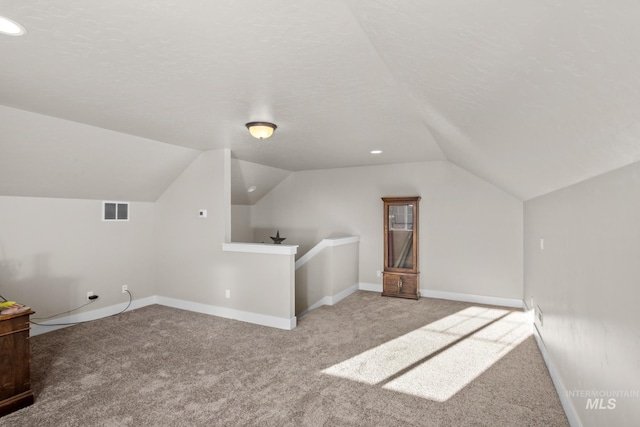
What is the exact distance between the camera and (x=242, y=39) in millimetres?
1722

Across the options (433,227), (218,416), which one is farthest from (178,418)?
(433,227)

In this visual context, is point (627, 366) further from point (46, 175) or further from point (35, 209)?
point (35, 209)

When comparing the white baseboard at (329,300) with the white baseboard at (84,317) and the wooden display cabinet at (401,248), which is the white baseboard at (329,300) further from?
the white baseboard at (84,317)

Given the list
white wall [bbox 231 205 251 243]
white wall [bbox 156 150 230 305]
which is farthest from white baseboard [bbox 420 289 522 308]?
white wall [bbox 231 205 251 243]

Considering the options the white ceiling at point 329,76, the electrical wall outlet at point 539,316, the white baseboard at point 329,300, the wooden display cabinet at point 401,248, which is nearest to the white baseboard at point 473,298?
the wooden display cabinet at point 401,248

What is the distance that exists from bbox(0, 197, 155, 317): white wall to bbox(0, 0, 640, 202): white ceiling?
0.33 metres

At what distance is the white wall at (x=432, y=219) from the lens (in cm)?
498

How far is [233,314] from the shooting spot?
174 inches

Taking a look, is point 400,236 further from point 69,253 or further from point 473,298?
point 69,253

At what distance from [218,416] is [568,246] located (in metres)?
2.77

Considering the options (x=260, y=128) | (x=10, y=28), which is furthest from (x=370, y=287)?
(x=10, y=28)

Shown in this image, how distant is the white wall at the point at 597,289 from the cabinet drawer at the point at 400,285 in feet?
7.86

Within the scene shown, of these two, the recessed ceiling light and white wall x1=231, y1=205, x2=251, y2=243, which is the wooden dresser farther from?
white wall x1=231, y1=205, x2=251, y2=243

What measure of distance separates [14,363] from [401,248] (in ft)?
15.7
